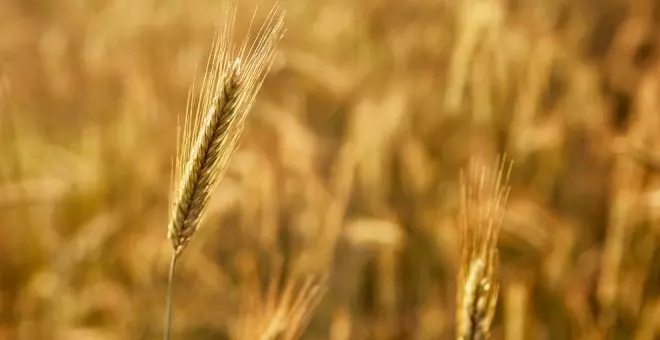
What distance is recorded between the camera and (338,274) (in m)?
1.49

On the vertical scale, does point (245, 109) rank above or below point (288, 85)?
above

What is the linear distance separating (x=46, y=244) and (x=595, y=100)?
1.31 meters

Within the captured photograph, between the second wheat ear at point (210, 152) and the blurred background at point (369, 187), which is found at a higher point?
the second wheat ear at point (210, 152)

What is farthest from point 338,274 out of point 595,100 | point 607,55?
point 607,55

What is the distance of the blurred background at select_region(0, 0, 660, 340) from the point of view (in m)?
1.42

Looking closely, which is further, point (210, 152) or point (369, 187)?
point (369, 187)

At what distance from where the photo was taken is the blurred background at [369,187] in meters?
1.42

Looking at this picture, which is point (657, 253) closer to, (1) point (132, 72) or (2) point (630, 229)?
(2) point (630, 229)

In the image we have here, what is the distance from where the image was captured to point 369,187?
67.2 inches

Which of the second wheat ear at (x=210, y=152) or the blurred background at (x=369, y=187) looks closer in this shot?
the second wheat ear at (x=210, y=152)

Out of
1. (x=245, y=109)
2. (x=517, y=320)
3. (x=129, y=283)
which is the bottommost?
(x=129, y=283)

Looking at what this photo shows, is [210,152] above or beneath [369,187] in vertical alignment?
above

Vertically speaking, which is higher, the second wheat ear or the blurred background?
the second wheat ear

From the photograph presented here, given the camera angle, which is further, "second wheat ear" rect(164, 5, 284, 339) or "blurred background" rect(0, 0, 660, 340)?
"blurred background" rect(0, 0, 660, 340)
